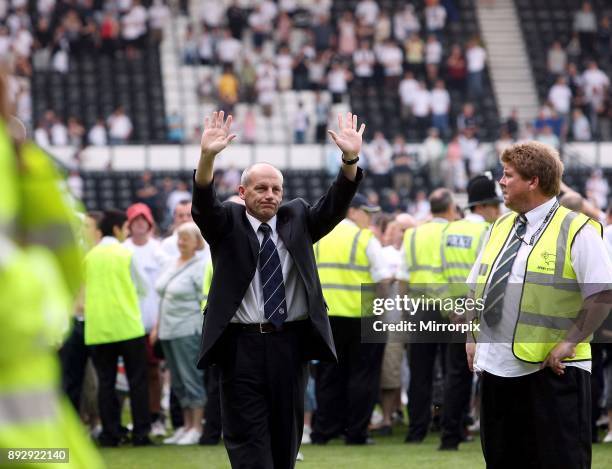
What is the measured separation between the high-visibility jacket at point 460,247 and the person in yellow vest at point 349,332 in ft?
1.89

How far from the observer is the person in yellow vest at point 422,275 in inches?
435

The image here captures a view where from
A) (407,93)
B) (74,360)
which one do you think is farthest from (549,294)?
(407,93)

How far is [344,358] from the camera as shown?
454 inches

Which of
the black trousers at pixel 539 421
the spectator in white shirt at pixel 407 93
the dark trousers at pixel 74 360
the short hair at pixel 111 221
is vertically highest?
the spectator in white shirt at pixel 407 93

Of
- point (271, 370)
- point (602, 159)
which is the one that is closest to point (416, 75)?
point (602, 159)

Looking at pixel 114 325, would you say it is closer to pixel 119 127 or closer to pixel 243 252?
pixel 243 252

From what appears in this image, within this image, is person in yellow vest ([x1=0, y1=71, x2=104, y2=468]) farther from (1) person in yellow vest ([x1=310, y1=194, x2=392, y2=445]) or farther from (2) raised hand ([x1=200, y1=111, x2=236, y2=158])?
(1) person in yellow vest ([x1=310, y1=194, x2=392, y2=445])

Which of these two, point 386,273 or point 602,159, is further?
point 602,159

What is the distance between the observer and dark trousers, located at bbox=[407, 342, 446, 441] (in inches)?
447

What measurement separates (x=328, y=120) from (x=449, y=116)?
305 centimetres

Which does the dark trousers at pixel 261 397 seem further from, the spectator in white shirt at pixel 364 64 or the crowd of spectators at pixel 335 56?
the spectator in white shirt at pixel 364 64

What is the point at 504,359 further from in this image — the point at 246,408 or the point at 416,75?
the point at 416,75

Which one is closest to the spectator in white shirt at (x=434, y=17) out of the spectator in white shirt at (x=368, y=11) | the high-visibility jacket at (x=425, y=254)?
the spectator in white shirt at (x=368, y=11)

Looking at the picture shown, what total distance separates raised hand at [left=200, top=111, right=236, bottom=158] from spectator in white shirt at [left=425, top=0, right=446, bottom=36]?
2855 cm
